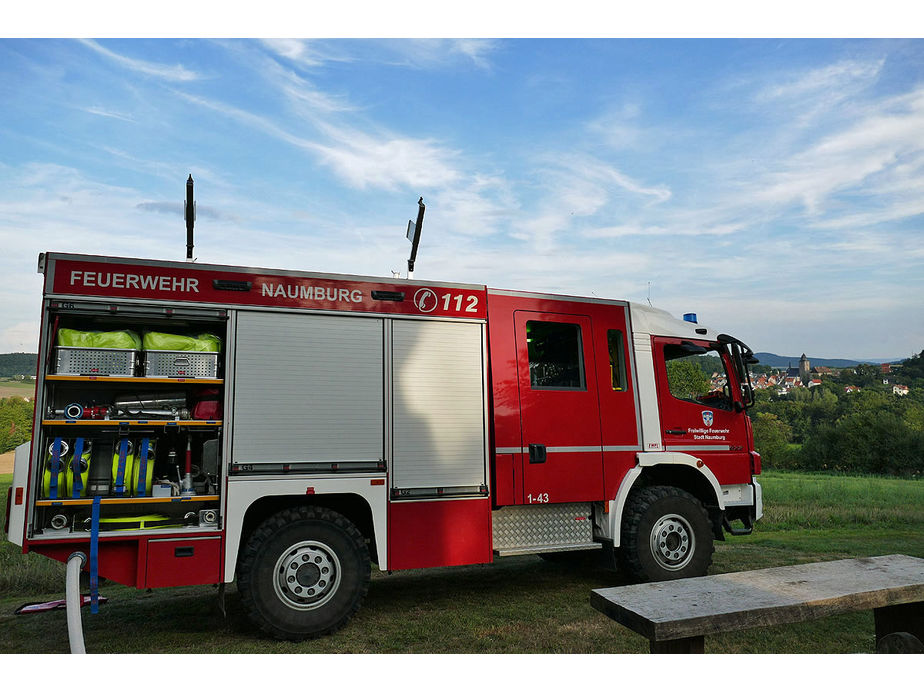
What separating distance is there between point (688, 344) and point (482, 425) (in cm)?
295

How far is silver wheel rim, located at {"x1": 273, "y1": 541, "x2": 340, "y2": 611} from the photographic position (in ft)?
17.7

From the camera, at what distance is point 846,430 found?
5581 centimetres

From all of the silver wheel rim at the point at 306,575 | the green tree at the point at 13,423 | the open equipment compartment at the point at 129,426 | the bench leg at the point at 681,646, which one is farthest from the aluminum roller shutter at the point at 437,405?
the green tree at the point at 13,423

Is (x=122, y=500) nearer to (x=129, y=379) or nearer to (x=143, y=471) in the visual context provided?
(x=143, y=471)

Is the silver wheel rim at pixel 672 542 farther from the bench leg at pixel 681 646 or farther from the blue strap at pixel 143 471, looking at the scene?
the blue strap at pixel 143 471

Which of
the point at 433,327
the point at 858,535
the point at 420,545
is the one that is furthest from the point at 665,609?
the point at 858,535

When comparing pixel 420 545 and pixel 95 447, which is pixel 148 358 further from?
pixel 420 545

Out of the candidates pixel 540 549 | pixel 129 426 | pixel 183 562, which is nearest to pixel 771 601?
pixel 540 549

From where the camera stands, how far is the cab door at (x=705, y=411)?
734cm

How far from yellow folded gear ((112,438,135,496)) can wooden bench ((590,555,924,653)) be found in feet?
12.2

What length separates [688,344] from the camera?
7723 millimetres

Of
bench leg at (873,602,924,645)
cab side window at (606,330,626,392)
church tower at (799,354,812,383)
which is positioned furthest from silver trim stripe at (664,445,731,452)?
church tower at (799,354,812,383)

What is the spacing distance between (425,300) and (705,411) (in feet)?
11.9

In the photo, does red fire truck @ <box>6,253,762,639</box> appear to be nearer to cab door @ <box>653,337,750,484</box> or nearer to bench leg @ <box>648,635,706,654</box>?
cab door @ <box>653,337,750,484</box>
